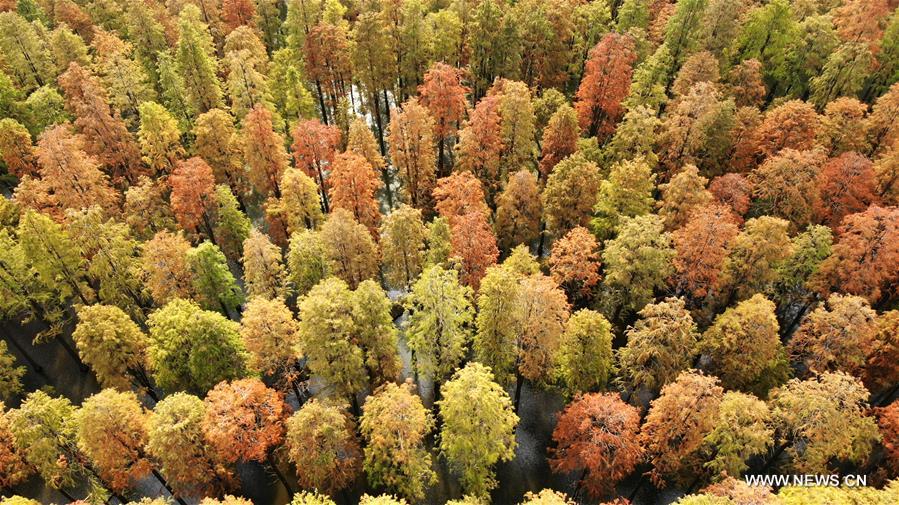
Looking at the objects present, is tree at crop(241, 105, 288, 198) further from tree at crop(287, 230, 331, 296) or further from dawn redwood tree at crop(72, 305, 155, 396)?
dawn redwood tree at crop(72, 305, 155, 396)

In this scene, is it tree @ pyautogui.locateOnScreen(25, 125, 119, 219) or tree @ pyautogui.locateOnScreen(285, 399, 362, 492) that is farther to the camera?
tree @ pyautogui.locateOnScreen(25, 125, 119, 219)

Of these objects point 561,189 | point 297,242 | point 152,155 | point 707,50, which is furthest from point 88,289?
point 707,50

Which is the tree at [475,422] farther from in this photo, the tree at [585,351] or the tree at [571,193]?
the tree at [571,193]

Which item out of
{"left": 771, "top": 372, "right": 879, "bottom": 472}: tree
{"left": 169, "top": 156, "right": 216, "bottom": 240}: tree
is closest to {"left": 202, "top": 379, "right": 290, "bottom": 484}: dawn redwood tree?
{"left": 169, "top": 156, "right": 216, "bottom": 240}: tree

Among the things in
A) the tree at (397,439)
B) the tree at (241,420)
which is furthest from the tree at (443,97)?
the tree at (241,420)

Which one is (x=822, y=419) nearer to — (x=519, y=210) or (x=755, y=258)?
(x=755, y=258)

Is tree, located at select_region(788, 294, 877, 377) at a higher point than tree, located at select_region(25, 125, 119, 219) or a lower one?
lower

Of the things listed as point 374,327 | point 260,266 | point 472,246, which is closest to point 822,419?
point 472,246
